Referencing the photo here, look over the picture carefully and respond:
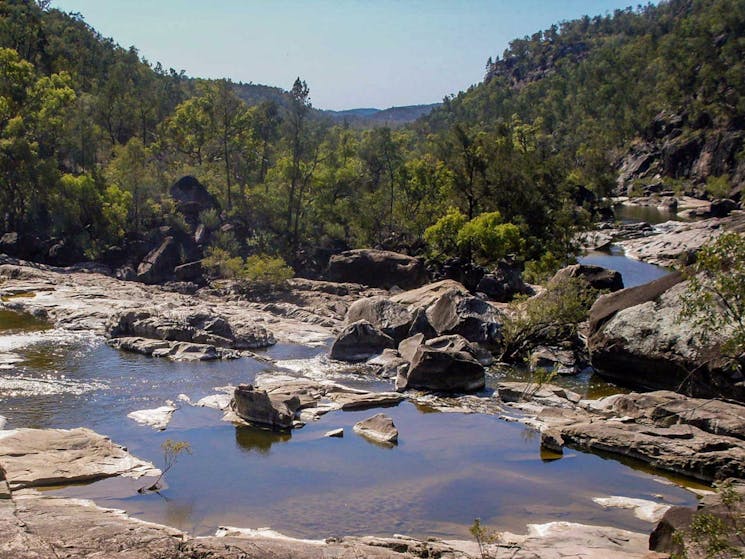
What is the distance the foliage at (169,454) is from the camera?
2027cm

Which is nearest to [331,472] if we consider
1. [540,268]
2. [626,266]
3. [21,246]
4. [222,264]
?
[540,268]

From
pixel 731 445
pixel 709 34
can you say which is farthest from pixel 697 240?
pixel 709 34

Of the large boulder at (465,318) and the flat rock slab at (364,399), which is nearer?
the flat rock slab at (364,399)

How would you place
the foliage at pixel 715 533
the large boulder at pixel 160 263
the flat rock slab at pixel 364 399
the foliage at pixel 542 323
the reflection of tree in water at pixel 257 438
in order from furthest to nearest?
the large boulder at pixel 160 263, the foliage at pixel 542 323, the flat rock slab at pixel 364 399, the reflection of tree in water at pixel 257 438, the foliage at pixel 715 533

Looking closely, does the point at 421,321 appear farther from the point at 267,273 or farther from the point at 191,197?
the point at 191,197

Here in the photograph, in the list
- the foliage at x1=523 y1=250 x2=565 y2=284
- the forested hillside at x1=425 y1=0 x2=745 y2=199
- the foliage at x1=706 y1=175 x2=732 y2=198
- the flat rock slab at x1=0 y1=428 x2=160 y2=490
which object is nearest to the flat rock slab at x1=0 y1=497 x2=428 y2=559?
the flat rock slab at x1=0 y1=428 x2=160 y2=490

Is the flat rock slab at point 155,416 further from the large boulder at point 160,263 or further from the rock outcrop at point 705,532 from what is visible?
the large boulder at point 160,263

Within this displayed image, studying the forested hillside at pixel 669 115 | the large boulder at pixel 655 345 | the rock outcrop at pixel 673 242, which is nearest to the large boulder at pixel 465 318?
the large boulder at pixel 655 345

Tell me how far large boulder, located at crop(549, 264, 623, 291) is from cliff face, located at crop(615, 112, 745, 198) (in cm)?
7201

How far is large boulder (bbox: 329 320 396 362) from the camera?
117 ft

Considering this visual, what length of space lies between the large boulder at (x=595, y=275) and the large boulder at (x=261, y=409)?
20529 millimetres

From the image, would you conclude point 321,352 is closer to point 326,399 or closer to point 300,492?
point 326,399

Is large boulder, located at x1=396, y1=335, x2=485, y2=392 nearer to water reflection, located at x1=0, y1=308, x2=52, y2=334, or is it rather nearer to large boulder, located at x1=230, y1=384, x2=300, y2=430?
large boulder, located at x1=230, y1=384, x2=300, y2=430

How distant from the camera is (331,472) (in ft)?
72.0
